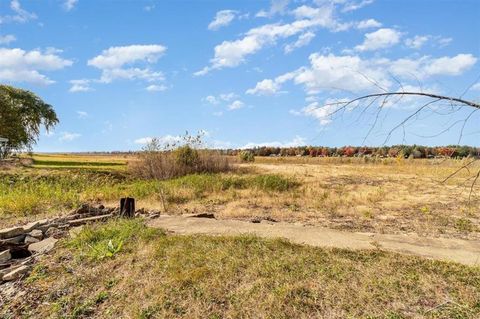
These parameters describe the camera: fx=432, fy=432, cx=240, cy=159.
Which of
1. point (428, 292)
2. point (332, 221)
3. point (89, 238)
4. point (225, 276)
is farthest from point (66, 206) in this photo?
point (428, 292)

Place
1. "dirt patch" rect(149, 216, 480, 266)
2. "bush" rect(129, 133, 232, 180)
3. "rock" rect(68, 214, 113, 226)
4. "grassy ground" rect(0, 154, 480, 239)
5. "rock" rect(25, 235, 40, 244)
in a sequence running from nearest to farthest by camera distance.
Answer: "dirt patch" rect(149, 216, 480, 266) < "rock" rect(25, 235, 40, 244) < "rock" rect(68, 214, 113, 226) < "grassy ground" rect(0, 154, 480, 239) < "bush" rect(129, 133, 232, 180)

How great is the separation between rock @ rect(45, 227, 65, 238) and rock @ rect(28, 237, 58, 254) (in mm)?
143

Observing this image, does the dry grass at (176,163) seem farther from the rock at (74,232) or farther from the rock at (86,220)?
the rock at (74,232)

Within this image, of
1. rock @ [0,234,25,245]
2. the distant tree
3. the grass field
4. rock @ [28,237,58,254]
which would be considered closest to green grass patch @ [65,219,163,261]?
the grass field

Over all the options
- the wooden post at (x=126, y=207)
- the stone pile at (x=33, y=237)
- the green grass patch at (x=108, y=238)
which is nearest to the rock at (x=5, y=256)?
the stone pile at (x=33, y=237)

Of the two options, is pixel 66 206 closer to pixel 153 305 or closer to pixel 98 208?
pixel 98 208

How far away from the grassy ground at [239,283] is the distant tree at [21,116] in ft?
96.0

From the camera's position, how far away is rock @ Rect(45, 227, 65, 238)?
24.6 ft

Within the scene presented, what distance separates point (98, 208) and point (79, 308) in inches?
191

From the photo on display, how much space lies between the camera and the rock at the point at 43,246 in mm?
6723

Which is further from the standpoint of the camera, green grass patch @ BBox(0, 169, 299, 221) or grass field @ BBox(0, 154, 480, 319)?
green grass patch @ BBox(0, 169, 299, 221)

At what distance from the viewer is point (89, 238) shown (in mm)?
6727

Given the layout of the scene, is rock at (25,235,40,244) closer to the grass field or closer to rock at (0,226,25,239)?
rock at (0,226,25,239)

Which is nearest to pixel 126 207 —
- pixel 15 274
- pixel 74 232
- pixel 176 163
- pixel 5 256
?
pixel 74 232
